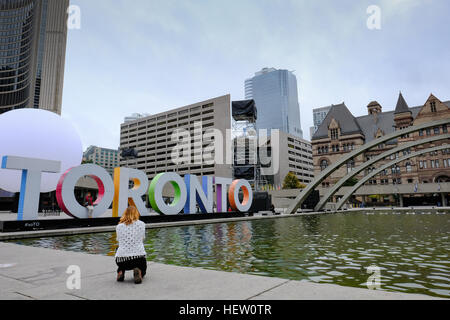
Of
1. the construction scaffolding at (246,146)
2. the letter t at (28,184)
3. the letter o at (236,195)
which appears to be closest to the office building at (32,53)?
the construction scaffolding at (246,146)

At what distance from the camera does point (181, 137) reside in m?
134

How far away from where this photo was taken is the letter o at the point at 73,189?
1769cm

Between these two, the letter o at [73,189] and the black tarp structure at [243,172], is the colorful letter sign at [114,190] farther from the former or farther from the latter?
the black tarp structure at [243,172]

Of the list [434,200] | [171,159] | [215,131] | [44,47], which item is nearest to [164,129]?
[171,159]

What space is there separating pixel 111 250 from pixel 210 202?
58.1 feet

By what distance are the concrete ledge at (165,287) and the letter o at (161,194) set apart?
53.0ft

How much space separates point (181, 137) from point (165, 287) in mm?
131157

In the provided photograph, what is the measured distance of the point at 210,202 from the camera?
27.8 meters

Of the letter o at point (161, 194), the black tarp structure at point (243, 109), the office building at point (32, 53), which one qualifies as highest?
the office building at point (32, 53)

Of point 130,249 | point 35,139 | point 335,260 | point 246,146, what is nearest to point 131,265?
point 130,249

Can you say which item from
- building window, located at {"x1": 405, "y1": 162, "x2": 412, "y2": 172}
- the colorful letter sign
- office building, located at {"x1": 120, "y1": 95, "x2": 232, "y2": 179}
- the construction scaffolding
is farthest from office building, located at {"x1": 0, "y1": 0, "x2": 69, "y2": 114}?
building window, located at {"x1": 405, "y1": 162, "x2": 412, "y2": 172}

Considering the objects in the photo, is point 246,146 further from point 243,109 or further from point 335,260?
point 335,260

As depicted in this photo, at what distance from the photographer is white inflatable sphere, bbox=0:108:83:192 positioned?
62.2 ft
